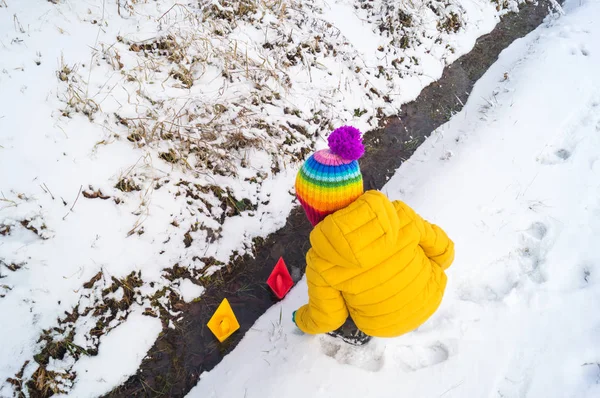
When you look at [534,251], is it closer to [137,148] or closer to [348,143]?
[348,143]

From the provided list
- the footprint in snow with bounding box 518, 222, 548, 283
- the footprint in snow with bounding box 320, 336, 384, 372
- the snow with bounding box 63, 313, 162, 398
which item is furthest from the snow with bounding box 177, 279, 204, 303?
the footprint in snow with bounding box 518, 222, 548, 283

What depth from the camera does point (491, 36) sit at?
18.7 ft

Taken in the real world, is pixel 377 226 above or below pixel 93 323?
above

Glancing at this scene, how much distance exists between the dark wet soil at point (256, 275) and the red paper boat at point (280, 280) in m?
0.09

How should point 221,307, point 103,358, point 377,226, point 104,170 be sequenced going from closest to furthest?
point 377,226 < point 103,358 < point 221,307 < point 104,170

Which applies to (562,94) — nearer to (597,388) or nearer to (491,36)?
(491,36)

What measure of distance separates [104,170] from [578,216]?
154 inches

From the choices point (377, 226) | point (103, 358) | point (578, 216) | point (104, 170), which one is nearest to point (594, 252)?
point (578, 216)

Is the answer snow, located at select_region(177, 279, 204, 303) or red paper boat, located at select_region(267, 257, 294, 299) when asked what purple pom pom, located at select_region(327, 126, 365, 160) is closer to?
red paper boat, located at select_region(267, 257, 294, 299)

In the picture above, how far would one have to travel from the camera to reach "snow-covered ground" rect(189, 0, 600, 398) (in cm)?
219

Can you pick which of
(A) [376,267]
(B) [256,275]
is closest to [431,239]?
(A) [376,267]

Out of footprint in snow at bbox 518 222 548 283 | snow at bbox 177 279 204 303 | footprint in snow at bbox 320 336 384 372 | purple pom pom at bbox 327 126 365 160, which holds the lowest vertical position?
footprint in snow at bbox 518 222 548 283

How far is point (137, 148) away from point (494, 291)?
3044 millimetres

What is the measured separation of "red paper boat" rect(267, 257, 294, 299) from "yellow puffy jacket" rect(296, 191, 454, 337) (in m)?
0.83
